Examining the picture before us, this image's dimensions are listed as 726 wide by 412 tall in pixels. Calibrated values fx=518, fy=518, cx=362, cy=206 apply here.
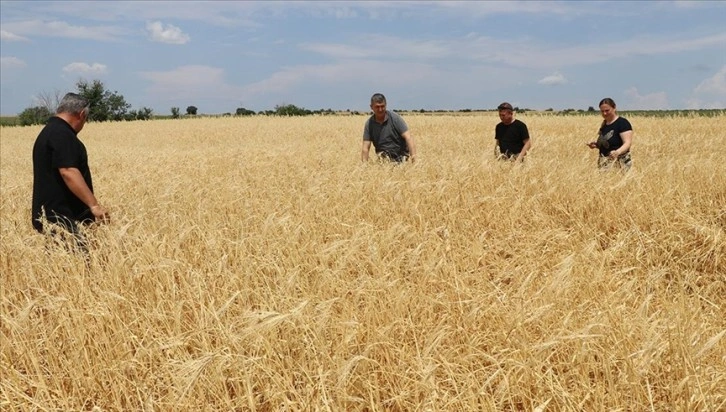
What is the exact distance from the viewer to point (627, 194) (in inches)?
183

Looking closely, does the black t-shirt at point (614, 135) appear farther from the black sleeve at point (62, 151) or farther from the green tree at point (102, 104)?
the green tree at point (102, 104)

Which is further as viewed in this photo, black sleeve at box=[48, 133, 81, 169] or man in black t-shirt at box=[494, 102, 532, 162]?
man in black t-shirt at box=[494, 102, 532, 162]

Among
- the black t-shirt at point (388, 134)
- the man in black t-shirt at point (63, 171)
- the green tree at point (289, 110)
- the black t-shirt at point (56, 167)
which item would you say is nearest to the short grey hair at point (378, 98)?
the black t-shirt at point (388, 134)

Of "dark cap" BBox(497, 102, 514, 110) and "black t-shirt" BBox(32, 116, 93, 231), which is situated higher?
"dark cap" BBox(497, 102, 514, 110)

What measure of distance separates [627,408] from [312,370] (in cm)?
113

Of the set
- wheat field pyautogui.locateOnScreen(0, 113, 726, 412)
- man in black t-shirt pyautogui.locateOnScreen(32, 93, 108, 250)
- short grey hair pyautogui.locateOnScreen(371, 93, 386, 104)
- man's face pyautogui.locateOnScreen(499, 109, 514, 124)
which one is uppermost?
short grey hair pyautogui.locateOnScreen(371, 93, 386, 104)

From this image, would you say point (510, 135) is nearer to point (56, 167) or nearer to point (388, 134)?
point (388, 134)

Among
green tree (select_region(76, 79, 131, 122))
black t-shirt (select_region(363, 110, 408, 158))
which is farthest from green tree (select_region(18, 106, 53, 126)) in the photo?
black t-shirt (select_region(363, 110, 408, 158))

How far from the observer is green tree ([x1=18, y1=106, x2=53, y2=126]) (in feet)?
217

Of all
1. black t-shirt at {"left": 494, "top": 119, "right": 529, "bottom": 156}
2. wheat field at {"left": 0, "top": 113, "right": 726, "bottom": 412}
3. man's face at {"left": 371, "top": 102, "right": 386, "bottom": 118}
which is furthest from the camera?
black t-shirt at {"left": 494, "top": 119, "right": 529, "bottom": 156}

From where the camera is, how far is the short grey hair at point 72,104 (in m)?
3.99

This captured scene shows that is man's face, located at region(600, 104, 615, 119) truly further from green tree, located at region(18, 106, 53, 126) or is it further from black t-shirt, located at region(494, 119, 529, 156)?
green tree, located at region(18, 106, 53, 126)

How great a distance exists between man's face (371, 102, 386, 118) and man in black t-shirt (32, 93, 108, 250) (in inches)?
147

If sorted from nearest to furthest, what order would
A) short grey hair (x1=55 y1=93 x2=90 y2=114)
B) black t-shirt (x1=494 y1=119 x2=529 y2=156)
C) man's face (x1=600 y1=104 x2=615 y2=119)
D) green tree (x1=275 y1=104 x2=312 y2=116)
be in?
short grey hair (x1=55 y1=93 x2=90 y2=114) → man's face (x1=600 y1=104 x2=615 y2=119) → black t-shirt (x1=494 y1=119 x2=529 y2=156) → green tree (x1=275 y1=104 x2=312 y2=116)
